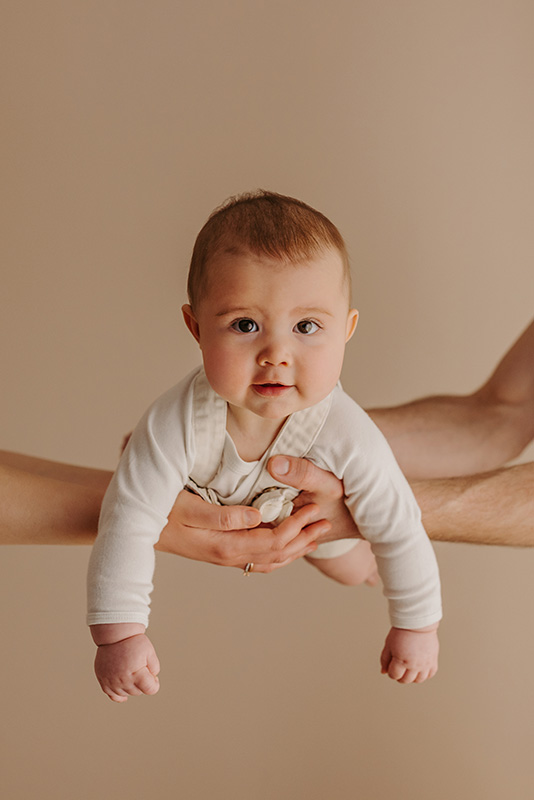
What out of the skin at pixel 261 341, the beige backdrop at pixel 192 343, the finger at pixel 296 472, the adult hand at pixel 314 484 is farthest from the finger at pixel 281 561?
the beige backdrop at pixel 192 343

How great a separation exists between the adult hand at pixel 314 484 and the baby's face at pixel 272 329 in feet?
0.47

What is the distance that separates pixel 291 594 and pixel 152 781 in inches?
28.1

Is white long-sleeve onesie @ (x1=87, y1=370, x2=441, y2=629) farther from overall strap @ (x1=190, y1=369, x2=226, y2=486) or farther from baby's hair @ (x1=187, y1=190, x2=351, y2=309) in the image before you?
baby's hair @ (x1=187, y1=190, x2=351, y2=309)

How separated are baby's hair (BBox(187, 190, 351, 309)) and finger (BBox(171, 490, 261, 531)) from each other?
0.33 m

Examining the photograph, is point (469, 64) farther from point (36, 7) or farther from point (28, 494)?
point (28, 494)

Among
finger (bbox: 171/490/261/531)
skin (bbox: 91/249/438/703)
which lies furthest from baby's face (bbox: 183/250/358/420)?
finger (bbox: 171/490/261/531)

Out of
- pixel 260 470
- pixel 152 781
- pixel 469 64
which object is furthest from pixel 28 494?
pixel 469 64

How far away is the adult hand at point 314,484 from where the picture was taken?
132cm

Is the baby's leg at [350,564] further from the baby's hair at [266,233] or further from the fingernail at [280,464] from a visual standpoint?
the baby's hair at [266,233]

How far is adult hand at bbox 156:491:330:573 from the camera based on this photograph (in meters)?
1.36

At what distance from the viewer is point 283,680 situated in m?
2.79

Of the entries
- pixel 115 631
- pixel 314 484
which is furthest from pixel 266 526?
pixel 115 631

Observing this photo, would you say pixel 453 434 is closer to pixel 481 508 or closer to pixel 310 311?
pixel 481 508

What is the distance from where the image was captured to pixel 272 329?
1135mm
